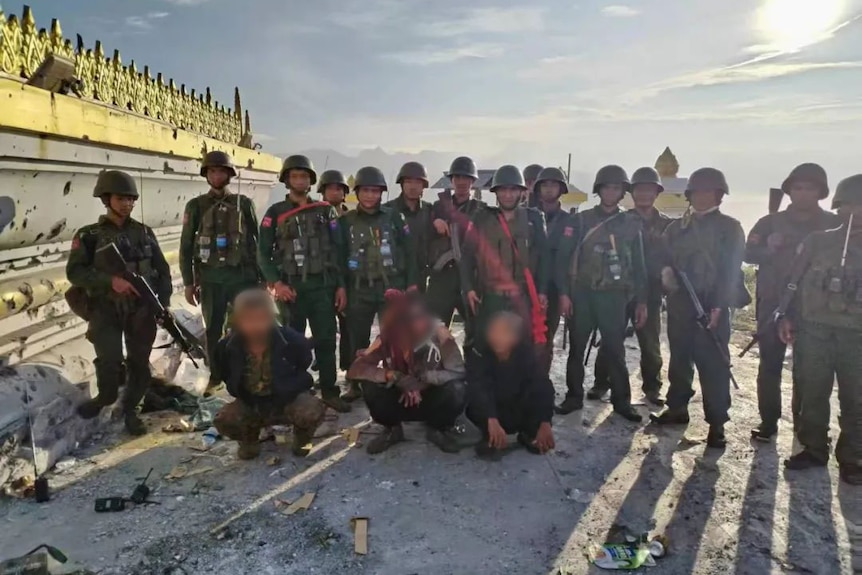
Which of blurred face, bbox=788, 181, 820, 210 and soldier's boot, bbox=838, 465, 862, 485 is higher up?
blurred face, bbox=788, 181, 820, 210

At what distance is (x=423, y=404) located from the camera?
4418 millimetres

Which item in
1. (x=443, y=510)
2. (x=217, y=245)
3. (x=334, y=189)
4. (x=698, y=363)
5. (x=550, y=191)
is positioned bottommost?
(x=443, y=510)

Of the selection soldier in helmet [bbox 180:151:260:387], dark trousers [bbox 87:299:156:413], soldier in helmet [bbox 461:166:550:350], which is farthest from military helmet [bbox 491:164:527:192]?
dark trousers [bbox 87:299:156:413]

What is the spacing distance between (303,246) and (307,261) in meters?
0.14

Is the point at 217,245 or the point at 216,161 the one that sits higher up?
the point at 216,161

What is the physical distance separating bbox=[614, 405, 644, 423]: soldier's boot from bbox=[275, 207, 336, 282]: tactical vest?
2.97 meters

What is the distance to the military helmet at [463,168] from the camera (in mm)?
5676

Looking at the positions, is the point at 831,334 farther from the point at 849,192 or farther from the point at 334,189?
the point at 334,189

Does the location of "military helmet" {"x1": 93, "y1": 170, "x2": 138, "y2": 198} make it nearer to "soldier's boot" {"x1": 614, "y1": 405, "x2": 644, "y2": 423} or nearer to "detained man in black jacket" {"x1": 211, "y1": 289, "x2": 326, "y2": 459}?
"detained man in black jacket" {"x1": 211, "y1": 289, "x2": 326, "y2": 459}

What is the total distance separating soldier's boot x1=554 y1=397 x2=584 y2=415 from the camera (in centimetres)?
530

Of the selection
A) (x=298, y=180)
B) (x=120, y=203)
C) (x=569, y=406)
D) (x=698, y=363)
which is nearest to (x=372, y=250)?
(x=298, y=180)

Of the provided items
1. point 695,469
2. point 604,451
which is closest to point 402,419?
point 604,451

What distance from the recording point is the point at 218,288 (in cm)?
540

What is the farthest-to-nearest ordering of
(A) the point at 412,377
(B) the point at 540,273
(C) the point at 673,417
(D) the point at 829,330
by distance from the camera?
(B) the point at 540,273 → (C) the point at 673,417 → (A) the point at 412,377 → (D) the point at 829,330
